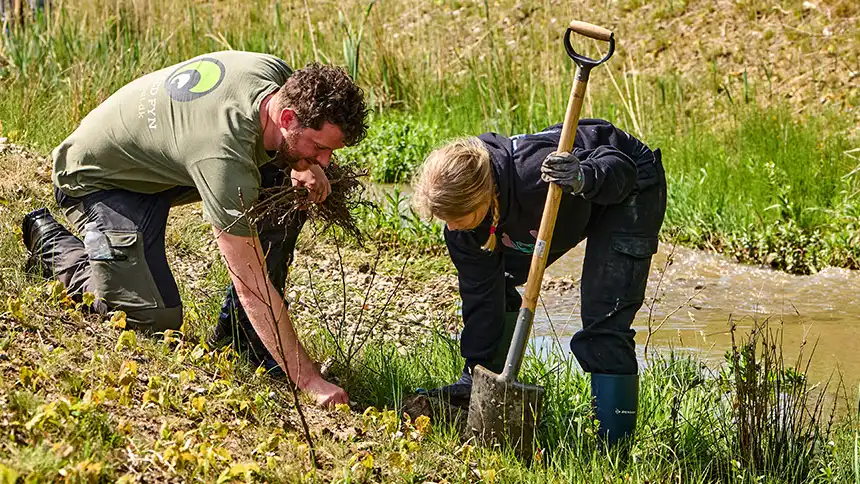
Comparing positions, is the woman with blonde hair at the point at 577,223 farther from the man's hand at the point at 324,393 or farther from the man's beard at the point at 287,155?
the man's beard at the point at 287,155

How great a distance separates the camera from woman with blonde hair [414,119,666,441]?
3.50 metres

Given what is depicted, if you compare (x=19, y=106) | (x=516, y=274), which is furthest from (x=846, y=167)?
(x=19, y=106)

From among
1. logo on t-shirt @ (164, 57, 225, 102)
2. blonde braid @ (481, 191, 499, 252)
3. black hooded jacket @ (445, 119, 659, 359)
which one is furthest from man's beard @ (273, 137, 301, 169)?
blonde braid @ (481, 191, 499, 252)

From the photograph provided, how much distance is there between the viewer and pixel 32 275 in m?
4.56

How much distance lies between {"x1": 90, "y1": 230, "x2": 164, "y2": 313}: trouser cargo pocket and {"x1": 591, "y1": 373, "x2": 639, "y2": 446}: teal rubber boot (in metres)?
1.89

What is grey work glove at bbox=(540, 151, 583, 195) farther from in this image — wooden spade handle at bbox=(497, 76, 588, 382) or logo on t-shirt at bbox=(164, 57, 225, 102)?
logo on t-shirt at bbox=(164, 57, 225, 102)

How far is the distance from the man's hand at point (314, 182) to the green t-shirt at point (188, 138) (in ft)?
0.87

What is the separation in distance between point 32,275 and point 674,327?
11.3 feet

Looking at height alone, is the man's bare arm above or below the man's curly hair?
below

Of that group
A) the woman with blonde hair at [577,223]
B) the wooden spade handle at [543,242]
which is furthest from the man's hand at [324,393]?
the wooden spade handle at [543,242]

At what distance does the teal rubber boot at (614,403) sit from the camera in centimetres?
371

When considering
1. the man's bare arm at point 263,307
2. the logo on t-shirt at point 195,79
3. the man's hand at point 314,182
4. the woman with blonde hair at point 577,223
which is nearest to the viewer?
the woman with blonde hair at point 577,223

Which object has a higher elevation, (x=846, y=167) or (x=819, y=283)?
(x=846, y=167)

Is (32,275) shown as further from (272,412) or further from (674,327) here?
(674,327)
